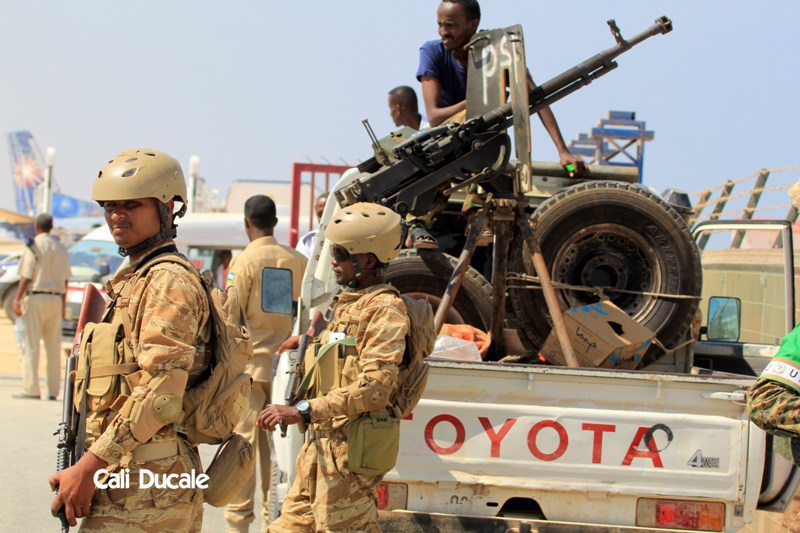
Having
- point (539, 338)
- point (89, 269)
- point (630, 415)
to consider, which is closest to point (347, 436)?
point (630, 415)

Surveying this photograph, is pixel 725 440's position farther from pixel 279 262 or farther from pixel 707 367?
pixel 279 262

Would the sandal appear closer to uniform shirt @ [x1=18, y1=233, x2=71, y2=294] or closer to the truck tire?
the truck tire

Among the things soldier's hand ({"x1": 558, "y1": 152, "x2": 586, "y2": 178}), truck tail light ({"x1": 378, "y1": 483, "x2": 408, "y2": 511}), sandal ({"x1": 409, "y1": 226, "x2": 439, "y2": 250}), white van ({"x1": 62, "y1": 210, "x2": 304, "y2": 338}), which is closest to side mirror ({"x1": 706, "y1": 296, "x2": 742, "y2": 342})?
soldier's hand ({"x1": 558, "y1": 152, "x2": 586, "y2": 178})

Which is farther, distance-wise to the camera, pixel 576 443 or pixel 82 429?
pixel 576 443

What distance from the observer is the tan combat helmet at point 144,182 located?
2984 millimetres

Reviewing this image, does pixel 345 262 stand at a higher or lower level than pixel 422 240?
lower

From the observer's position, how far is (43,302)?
10.4 metres

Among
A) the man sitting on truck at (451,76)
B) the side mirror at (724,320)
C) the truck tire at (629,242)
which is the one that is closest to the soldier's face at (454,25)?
the man sitting on truck at (451,76)

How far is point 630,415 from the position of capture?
13.8 feet

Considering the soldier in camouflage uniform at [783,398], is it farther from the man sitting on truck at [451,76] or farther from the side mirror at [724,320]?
the side mirror at [724,320]

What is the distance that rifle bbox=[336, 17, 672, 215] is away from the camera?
5258mm

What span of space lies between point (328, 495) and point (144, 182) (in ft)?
4.59

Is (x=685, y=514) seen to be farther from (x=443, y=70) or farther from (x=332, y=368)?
(x=443, y=70)

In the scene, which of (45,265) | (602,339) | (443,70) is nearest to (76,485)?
(602,339)
